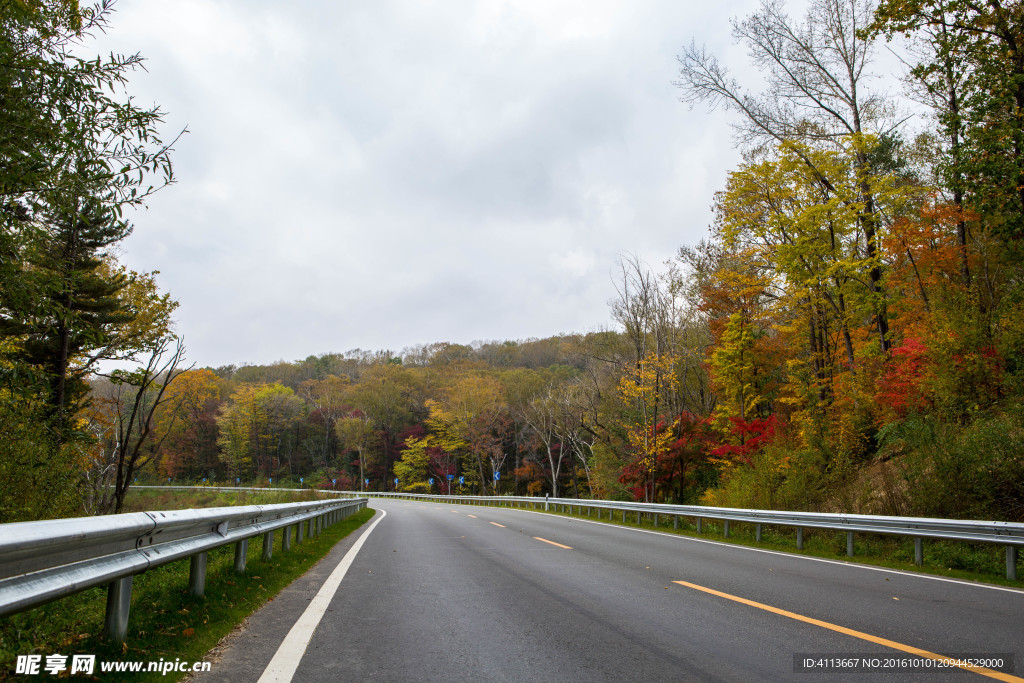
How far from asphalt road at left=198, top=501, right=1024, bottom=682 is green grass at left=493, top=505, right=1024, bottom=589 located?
0.95 meters

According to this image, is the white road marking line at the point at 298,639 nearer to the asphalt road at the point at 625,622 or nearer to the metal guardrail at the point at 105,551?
the asphalt road at the point at 625,622

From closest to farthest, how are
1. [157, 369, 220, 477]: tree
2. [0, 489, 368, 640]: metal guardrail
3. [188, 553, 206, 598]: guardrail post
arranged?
[0, 489, 368, 640]: metal guardrail
[188, 553, 206, 598]: guardrail post
[157, 369, 220, 477]: tree

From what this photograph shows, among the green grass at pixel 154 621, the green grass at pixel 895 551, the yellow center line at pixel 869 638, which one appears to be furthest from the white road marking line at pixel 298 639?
the green grass at pixel 895 551

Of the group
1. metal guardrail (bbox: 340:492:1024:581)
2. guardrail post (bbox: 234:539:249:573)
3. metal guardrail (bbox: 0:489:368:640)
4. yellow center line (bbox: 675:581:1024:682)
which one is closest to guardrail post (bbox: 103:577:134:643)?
metal guardrail (bbox: 0:489:368:640)

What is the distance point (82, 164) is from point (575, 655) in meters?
7.01

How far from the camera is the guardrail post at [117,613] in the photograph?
389 cm

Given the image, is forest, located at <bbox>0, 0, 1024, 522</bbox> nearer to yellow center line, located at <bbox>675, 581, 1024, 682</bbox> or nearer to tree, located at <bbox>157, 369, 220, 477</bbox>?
yellow center line, located at <bbox>675, 581, 1024, 682</bbox>

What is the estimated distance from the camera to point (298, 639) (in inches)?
182

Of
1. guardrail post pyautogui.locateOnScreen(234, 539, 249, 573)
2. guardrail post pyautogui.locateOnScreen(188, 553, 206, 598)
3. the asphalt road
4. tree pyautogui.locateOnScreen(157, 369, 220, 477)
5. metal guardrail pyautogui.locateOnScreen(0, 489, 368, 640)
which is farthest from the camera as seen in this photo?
tree pyautogui.locateOnScreen(157, 369, 220, 477)

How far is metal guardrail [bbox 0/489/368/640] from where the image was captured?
2.74m

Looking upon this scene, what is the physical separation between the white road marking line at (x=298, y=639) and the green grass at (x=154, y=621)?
0.49 meters

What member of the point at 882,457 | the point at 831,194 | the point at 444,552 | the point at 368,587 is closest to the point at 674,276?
the point at 831,194

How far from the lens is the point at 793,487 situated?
15688mm

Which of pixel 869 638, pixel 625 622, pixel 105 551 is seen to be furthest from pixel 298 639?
pixel 869 638
